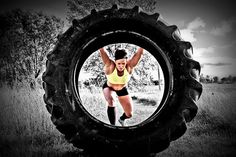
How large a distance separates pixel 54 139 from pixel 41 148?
0.93ft

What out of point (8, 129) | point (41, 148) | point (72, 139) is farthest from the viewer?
point (8, 129)

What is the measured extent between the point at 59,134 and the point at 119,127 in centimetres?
126

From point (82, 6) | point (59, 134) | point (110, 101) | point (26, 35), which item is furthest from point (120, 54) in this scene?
point (26, 35)

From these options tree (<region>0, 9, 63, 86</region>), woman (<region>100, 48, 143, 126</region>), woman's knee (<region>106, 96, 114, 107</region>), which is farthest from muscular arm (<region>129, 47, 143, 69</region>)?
tree (<region>0, 9, 63, 86</region>)

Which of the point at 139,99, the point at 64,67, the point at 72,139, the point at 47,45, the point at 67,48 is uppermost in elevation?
the point at 47,45

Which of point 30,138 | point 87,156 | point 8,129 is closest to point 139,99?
point 87,156

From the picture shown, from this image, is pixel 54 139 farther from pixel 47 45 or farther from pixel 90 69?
pixel 47 45

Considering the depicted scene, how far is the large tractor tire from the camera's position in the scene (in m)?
2.12

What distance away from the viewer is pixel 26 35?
7336mm

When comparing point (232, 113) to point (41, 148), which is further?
point (232, 113)

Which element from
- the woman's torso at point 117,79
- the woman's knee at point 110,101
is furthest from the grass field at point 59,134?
the woman's torso at point 117,79

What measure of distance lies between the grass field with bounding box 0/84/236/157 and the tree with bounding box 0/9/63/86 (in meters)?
2.43

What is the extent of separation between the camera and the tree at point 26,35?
7.07 meters

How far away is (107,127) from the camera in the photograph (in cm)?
214
